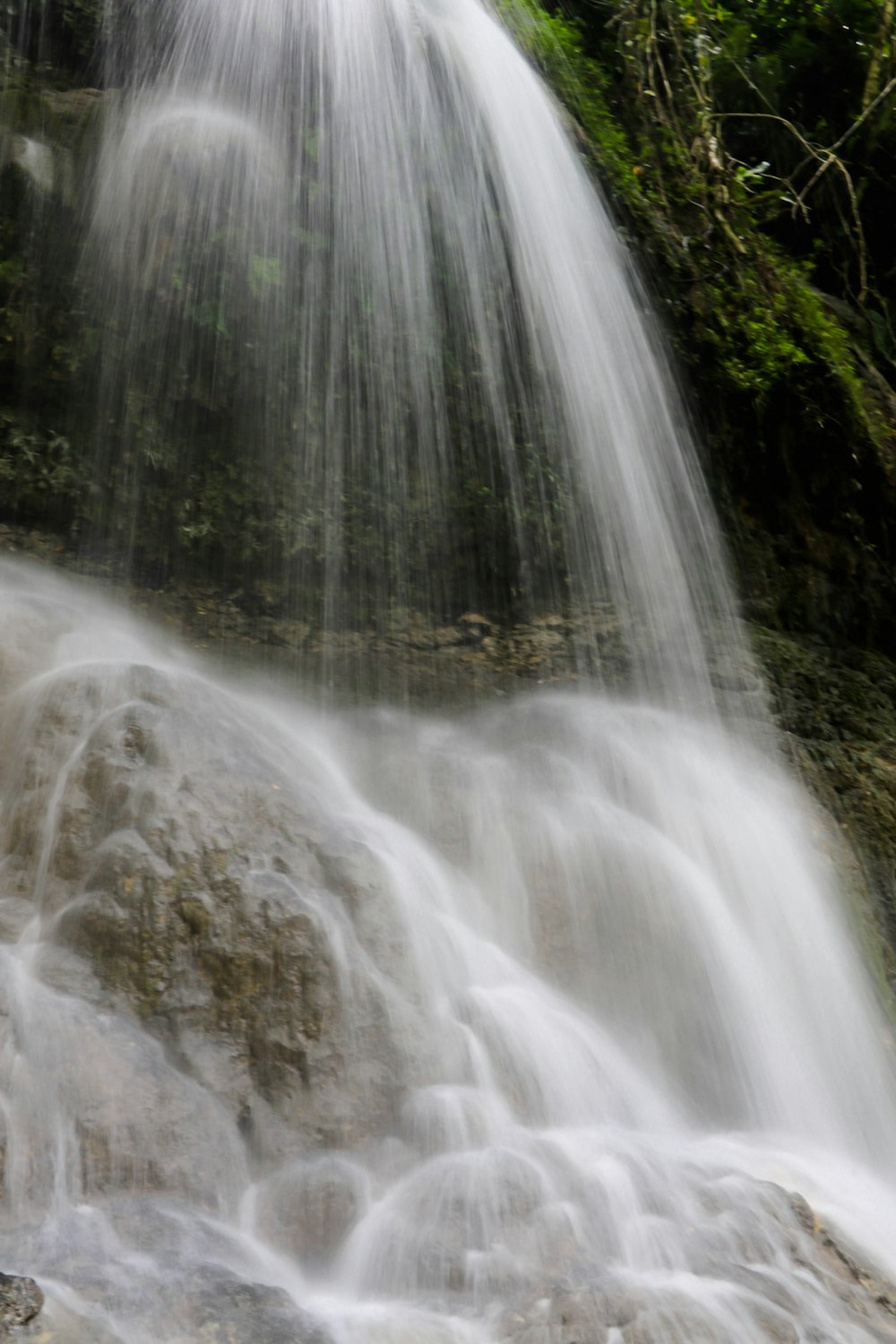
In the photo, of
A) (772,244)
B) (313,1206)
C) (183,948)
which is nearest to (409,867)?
(183,948)

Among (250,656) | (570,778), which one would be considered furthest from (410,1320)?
(250,656)

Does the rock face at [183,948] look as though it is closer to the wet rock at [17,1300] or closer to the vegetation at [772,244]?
the wet rock at [17,1300]

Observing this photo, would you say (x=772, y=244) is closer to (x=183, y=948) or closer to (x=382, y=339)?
(x=382, y=339)

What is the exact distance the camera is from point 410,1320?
8.48ft

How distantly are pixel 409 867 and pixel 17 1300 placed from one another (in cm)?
221

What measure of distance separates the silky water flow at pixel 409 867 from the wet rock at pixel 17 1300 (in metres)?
0.05

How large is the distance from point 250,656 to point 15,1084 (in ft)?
10.8

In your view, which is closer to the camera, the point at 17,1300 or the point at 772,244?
the point at 17,1300

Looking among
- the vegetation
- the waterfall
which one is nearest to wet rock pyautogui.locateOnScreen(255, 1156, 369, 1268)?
the waterfall

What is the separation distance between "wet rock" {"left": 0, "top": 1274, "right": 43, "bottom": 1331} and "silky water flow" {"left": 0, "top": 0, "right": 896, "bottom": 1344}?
5cm

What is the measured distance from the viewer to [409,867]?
13.6 ft

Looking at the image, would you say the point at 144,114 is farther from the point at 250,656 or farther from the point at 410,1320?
the point at 410,1320

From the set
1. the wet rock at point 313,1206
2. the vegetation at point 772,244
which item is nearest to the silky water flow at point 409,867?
the wet rock at point 313,1206

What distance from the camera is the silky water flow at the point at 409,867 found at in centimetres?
276
